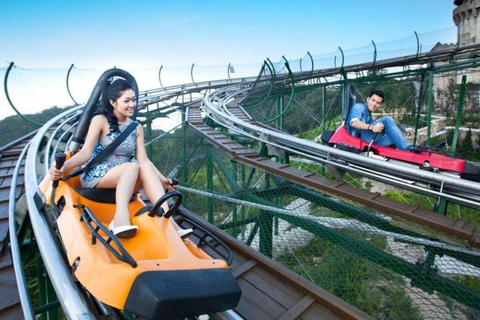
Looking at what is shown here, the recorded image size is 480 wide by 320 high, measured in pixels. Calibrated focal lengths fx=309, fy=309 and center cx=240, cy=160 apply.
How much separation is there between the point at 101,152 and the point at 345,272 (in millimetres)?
4222

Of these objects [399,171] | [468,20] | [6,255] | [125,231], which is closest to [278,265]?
[125,231]

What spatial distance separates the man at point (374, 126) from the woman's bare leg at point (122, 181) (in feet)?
→ 6.71

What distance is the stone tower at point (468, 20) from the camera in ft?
57.8

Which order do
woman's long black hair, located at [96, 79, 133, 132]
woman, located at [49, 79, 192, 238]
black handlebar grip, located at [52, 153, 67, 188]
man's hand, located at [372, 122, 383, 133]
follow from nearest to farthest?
black handlebar grip, located at [52, 153, 67, 188] → woman, located at [49, 79, 192, 238] → woman's long black hair, located at [96, 79, 133, 132] → man's hand, located at [372, 122, 383, 133]

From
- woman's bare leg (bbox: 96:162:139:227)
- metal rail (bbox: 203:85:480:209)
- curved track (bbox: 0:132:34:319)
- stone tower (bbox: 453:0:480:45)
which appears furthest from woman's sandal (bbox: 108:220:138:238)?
stone tower (bbox: 453:0:480:45)

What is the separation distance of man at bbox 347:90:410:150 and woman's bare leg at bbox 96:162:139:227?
205 cm

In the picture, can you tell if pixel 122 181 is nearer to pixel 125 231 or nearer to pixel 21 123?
pixel 125 231

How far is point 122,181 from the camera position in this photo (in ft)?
4.62

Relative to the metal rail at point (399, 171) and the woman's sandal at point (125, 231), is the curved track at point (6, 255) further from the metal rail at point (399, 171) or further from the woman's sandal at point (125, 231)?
the metal rail at point (399, 171)

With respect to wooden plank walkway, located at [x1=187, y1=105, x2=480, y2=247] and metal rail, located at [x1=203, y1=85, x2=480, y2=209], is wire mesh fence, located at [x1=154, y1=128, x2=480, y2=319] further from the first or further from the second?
metal rail, located at [x1=203, y1=85, x2=480, y2=209]

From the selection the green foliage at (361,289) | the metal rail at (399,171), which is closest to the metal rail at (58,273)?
the metal rail at (399,171)

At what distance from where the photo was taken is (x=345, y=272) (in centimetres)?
463

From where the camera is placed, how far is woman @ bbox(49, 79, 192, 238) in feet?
4.65

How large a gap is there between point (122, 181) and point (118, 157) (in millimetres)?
A: 241
